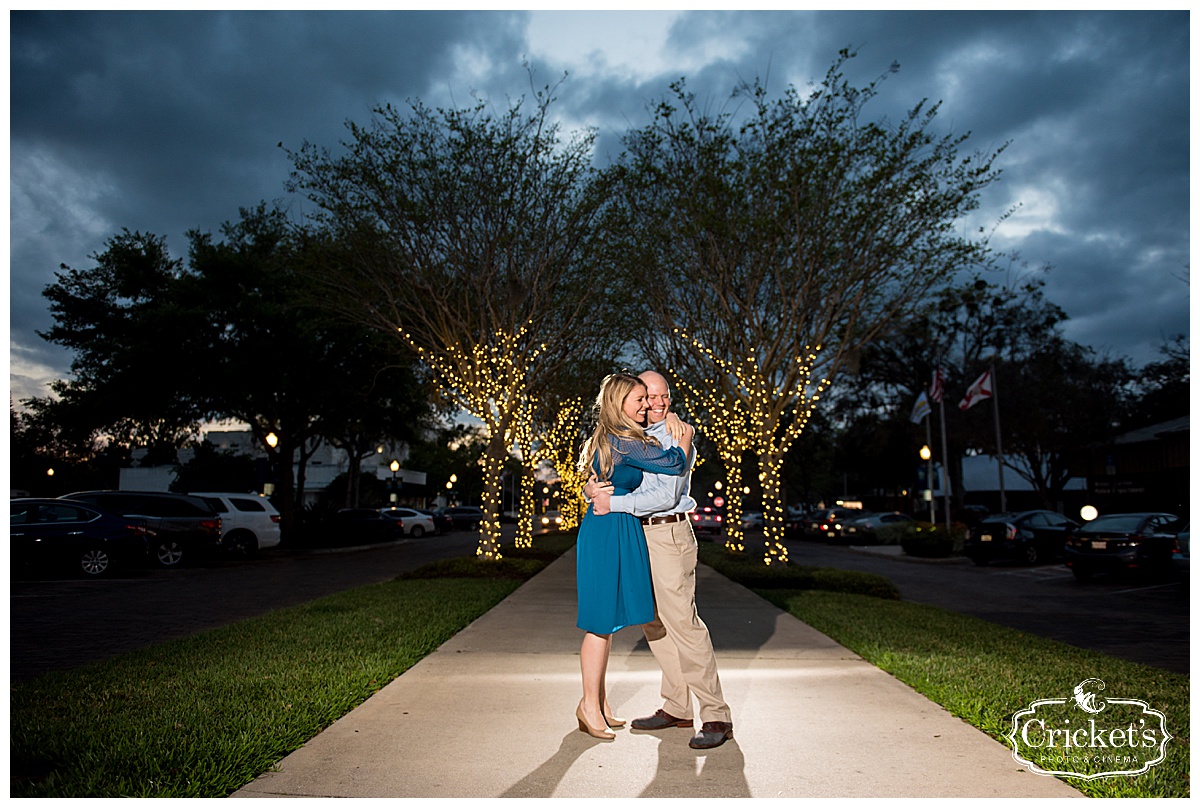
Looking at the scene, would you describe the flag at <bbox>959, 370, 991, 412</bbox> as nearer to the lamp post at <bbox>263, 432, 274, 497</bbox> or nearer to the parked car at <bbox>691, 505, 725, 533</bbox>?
the parked car at <bbox>691, 505, 725, 533</bbox>

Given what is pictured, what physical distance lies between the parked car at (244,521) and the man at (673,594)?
19400mm

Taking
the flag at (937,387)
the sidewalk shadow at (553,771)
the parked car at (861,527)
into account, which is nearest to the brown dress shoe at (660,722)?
the sidewalk shadow at (553,771)

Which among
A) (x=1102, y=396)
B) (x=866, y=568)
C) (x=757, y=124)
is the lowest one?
(x=866, y=568)

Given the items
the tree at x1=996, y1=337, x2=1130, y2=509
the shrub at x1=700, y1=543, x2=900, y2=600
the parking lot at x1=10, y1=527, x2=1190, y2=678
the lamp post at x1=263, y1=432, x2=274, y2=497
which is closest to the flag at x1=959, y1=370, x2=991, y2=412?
the parking lot at x1=10, y1=527, x2=1190, y2=678

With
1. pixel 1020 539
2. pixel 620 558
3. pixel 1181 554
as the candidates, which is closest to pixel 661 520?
pixel 620 558

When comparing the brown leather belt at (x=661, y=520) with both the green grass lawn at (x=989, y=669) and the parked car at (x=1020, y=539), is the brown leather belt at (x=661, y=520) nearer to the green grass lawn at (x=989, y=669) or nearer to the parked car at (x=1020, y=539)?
the green grass lawn at (x=989, y=669)

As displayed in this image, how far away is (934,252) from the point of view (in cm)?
1734

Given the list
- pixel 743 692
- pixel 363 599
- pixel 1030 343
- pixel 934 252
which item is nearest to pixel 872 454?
pixel 1030 343

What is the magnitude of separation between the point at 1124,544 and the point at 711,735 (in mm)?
16913

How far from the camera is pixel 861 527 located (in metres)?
40.8

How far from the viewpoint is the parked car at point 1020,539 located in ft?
80.5

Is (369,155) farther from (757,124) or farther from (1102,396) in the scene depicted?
(1102,396)

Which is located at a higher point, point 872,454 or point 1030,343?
point 1030,343
